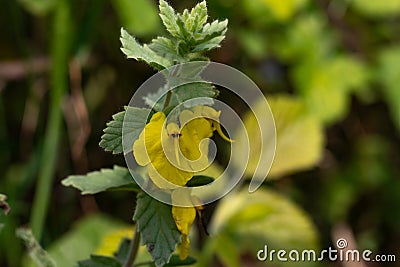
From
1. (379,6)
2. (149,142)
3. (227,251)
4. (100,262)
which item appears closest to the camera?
(149,142)

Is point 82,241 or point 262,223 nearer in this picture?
point 82,241

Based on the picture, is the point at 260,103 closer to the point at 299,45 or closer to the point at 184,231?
the point at 299,45

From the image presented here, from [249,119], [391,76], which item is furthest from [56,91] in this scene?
[391,76]

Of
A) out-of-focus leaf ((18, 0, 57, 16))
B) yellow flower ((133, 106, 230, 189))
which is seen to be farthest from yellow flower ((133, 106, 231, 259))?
out-of-focus leaf ((18, 0, 57, 16))

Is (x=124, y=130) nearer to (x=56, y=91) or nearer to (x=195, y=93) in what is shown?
(x=195, y=93)

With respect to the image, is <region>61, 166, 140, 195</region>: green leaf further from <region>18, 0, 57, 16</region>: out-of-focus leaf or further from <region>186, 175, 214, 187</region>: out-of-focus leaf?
<region>18, 0, 57, 16</region>: out-of-focus leaf

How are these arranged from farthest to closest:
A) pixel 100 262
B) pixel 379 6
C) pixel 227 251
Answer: pixel 379 6, pixel 227 251, pixel 100 262
